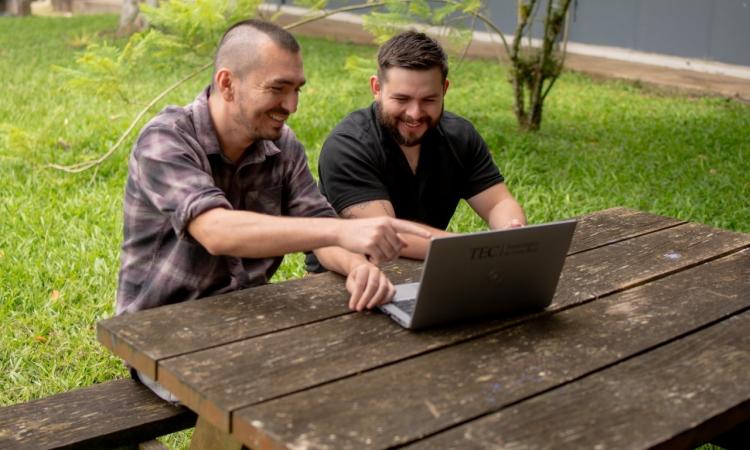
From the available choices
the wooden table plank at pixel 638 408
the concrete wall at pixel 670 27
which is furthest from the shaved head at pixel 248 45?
the concrete wall at pixel 670 27

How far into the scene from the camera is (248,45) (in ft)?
10.5

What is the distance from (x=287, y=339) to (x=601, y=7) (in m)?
10.9

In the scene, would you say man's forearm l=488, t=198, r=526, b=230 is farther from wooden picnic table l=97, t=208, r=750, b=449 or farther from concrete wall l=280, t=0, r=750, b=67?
concrete wall l=280, t=0, r=750, b=67

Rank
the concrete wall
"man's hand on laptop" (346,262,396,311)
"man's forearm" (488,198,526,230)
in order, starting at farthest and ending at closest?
the concrete wall, "man's forearm" (488,198,526,230), "man's hand on laptop" (346,262,396,311)

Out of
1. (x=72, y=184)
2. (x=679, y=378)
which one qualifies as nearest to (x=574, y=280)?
(x=679, y=378)

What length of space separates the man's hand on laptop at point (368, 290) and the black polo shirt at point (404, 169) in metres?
1.01

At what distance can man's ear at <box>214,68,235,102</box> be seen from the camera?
10.6ft

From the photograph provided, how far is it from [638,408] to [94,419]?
1.41 meters

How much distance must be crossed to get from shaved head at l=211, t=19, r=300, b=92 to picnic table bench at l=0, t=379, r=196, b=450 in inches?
38.0

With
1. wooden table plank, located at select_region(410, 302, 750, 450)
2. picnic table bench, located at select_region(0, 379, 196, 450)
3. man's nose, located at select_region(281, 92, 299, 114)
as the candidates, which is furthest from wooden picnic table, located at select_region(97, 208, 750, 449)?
man's nose, located at select_region(281, 92, 299, 114)

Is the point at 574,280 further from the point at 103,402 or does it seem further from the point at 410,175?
the point at 103,402

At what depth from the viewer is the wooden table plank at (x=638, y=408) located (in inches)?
83.8

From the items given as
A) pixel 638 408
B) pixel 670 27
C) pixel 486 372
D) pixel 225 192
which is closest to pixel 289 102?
pixel 225 192

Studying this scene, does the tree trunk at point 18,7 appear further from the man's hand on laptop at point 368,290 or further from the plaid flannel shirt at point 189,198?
the man's hand on laptop at point 368,290
